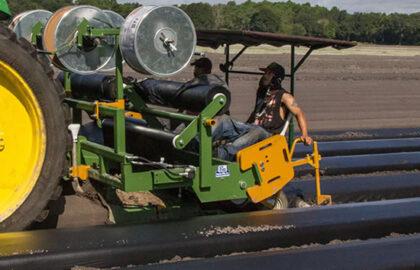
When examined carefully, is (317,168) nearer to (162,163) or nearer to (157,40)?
(162,163)

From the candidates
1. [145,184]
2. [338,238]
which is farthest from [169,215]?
[338,238]

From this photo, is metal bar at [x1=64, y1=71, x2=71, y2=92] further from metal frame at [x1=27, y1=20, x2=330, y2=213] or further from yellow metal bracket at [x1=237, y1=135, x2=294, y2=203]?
yellow metal bracket at [x1=237, y1=135, x2=294, y2=203]

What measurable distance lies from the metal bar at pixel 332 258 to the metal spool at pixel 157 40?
1317 millimetres

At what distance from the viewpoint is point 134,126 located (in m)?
5.39

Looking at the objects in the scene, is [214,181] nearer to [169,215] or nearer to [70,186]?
[169,215]

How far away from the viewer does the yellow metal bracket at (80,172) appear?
15.3ft

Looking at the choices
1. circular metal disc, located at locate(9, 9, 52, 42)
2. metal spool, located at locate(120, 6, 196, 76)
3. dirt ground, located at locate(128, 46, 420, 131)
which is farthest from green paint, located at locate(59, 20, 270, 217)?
dirt ground, located at locate(128, 46, 420, 131)

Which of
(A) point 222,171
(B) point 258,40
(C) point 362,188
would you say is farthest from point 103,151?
(C) point 362,188

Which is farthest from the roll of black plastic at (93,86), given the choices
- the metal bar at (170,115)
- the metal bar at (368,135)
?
the metal bar at (368,135)

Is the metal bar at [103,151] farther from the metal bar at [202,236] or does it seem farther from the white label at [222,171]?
the white label at [222,171]

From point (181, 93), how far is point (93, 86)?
0.94 m

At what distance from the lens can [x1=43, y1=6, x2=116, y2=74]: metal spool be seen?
17.5 ft

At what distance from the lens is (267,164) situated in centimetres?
528

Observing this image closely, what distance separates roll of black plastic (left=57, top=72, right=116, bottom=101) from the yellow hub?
4.23 ft
